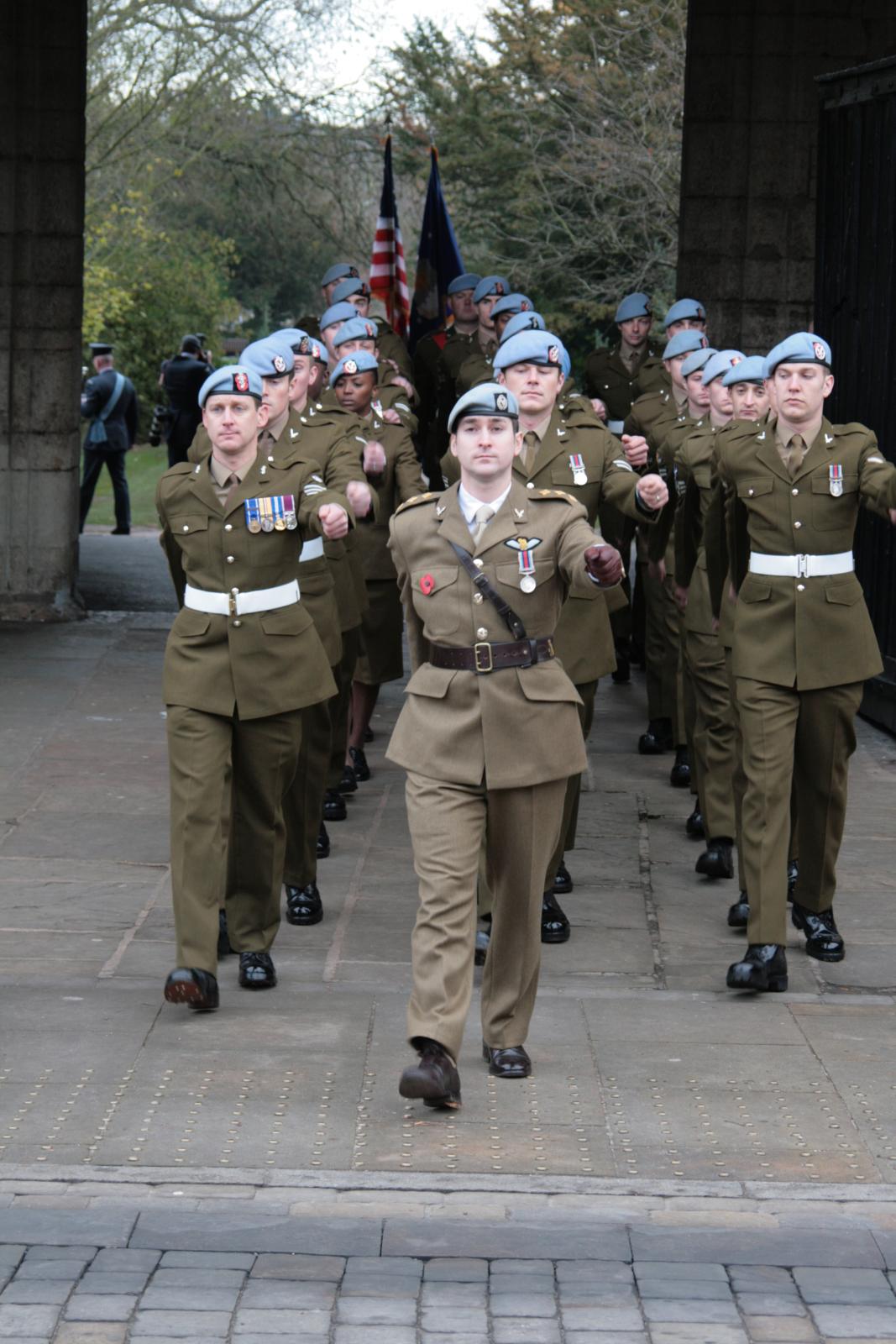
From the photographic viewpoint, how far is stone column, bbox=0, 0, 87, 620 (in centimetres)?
1353

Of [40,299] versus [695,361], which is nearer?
[695,361]

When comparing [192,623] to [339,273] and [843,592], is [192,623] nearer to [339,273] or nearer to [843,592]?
[843,592]

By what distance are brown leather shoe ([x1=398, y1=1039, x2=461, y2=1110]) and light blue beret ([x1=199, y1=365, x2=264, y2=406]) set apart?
2.06 metres

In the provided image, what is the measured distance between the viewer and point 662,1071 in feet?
19.4

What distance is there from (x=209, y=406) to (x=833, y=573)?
2.04 m

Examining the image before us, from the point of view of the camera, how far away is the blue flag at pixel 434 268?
1572 centimetres

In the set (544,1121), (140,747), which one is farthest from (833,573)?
(140,747)

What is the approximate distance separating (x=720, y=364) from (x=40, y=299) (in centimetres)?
682

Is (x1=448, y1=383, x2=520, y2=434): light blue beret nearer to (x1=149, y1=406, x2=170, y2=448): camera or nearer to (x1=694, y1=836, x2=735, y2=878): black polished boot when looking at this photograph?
(x1=694, y1=836, x2=735, y2=878): black polished boot

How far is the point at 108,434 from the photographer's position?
68.1 feet

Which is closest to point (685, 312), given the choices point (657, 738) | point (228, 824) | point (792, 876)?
point (657, 738)

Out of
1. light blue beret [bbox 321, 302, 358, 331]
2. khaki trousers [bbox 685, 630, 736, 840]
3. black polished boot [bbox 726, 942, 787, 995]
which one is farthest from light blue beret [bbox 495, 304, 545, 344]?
black polished boot [bbox 726, 942, 787, 995]

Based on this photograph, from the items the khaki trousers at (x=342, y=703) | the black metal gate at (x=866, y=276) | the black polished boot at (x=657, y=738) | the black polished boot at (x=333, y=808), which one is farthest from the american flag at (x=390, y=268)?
the black polished boot at (x=333, y=808)

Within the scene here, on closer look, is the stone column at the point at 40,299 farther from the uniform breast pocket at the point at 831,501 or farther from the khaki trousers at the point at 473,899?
the khaki trousers at the point at 473,899
